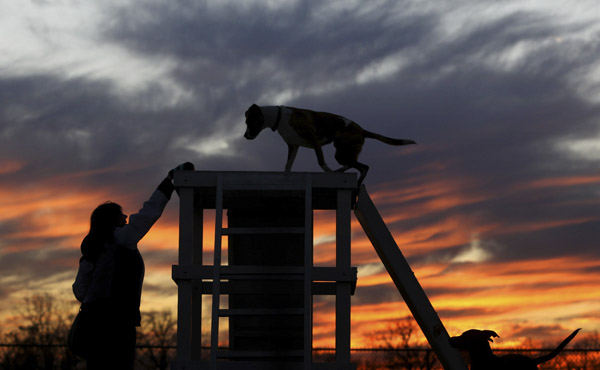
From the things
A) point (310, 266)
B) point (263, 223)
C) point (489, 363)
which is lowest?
point (489, 363)

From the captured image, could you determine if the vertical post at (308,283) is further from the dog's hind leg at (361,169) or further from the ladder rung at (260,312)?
the dog's hind leg at (361,169)

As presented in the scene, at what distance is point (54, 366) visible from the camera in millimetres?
17594

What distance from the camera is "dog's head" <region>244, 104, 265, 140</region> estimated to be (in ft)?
24.1

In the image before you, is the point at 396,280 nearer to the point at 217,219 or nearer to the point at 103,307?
the point at 217,219

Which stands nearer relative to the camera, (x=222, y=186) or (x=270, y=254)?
(x=222, y=186)

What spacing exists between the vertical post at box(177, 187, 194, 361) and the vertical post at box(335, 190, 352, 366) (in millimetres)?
1287

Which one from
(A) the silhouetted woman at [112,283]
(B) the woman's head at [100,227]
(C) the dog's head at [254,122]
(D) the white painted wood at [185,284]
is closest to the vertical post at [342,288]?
(C) the dog's head at [254,122]

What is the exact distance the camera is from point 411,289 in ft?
25.0

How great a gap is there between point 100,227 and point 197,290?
74.0 inches

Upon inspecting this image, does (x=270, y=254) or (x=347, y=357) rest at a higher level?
(x=270, y=254)

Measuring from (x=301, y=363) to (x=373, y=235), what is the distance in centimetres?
143

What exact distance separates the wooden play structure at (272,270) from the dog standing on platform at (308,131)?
35cm

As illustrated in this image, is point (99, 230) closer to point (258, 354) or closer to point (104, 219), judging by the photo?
point (104, 219)

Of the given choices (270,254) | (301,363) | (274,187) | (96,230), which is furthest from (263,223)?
(96,230)
